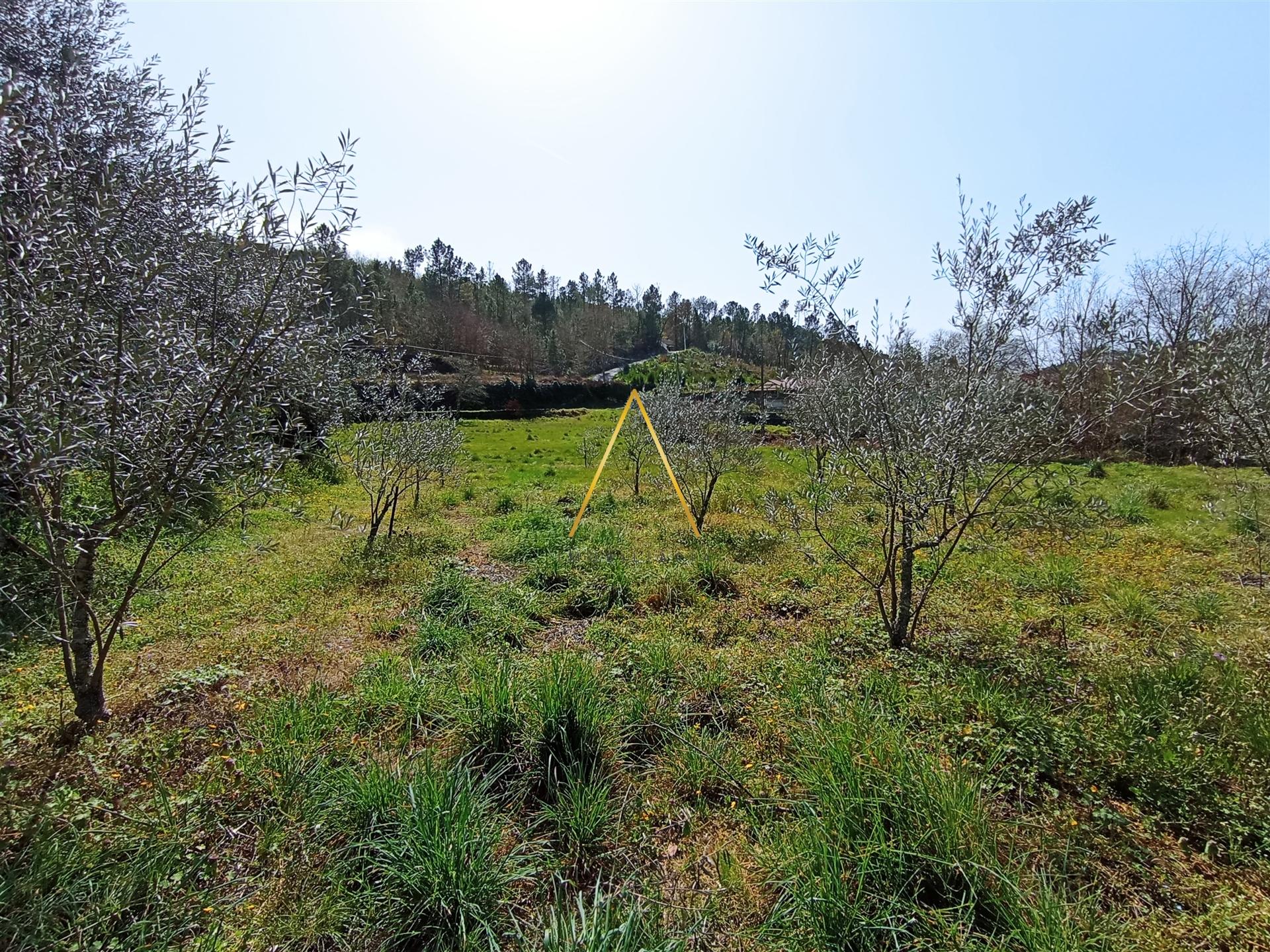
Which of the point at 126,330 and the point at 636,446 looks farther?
the point at 636,446

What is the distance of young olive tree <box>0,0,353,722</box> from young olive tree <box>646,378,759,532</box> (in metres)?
9.09

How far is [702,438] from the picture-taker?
1254 cm

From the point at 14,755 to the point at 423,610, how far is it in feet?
12.0

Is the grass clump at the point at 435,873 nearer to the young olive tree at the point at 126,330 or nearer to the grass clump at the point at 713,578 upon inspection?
the young olive tree at the point at 126,330

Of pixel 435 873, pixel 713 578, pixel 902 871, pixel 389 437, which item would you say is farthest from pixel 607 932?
pixel 389 437

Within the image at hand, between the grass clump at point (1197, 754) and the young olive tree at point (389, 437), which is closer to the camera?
the grass clump at point (1197, 754)

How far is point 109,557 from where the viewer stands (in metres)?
8.23

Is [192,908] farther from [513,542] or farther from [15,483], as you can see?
[513,542]

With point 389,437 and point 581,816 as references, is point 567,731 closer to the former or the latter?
point 581,816

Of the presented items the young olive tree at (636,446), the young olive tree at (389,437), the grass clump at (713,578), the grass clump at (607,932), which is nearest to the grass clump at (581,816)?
the grass clump at (607,932)

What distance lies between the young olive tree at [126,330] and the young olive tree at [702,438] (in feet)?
29.8

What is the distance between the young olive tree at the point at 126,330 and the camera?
10.0ft

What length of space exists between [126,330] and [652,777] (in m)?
5.06

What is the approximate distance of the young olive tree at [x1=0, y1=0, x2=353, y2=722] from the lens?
3.05 meters
